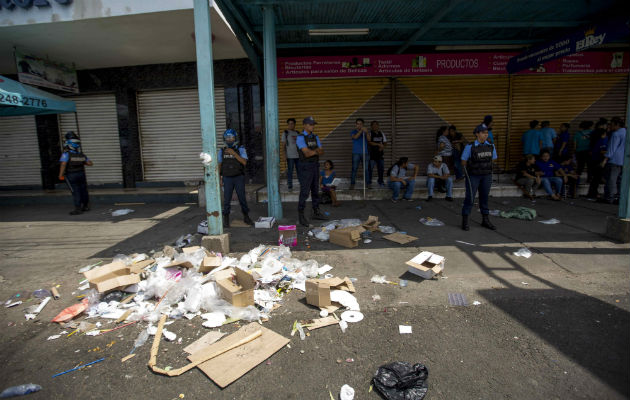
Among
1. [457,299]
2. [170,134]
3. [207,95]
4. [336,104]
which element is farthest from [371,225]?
[170,134]

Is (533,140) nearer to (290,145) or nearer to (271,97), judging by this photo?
(290,145)

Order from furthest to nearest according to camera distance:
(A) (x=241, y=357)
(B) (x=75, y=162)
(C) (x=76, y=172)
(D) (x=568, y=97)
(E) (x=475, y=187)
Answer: (D) (x=568, y=97) → (C) (x=76, y=172) → (B) (x=75, y=162) → (E) (x=475, y=187) → (A) (x=241, y=357)

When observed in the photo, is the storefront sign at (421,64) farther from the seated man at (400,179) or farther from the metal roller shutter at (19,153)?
the metal roller shutter at (19,153)

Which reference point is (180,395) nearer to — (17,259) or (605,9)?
(17,259)

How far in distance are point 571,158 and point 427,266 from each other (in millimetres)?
7860

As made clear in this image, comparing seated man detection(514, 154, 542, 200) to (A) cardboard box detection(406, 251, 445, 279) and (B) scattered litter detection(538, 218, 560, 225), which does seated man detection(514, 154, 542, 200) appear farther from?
(A) cardboard box detection(406, 251, 445, 279)

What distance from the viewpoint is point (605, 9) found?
6.94 metres


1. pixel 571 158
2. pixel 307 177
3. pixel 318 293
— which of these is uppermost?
pixel 571 158

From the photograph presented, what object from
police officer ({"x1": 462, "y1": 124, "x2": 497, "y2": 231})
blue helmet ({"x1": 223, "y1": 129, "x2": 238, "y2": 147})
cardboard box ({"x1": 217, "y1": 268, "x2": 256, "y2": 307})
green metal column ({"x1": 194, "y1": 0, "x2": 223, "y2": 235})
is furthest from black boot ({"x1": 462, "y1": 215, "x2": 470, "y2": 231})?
blue helmet ({"x1": 223, "y1": 129, "x2": 238, "y2": 147})

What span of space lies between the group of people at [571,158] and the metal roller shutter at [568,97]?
0.60 meters

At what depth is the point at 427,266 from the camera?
13.9 feet

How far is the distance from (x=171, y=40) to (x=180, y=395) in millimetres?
8988

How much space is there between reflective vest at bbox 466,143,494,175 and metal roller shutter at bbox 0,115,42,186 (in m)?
14.0

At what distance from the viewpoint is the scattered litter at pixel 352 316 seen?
319 centimetres
